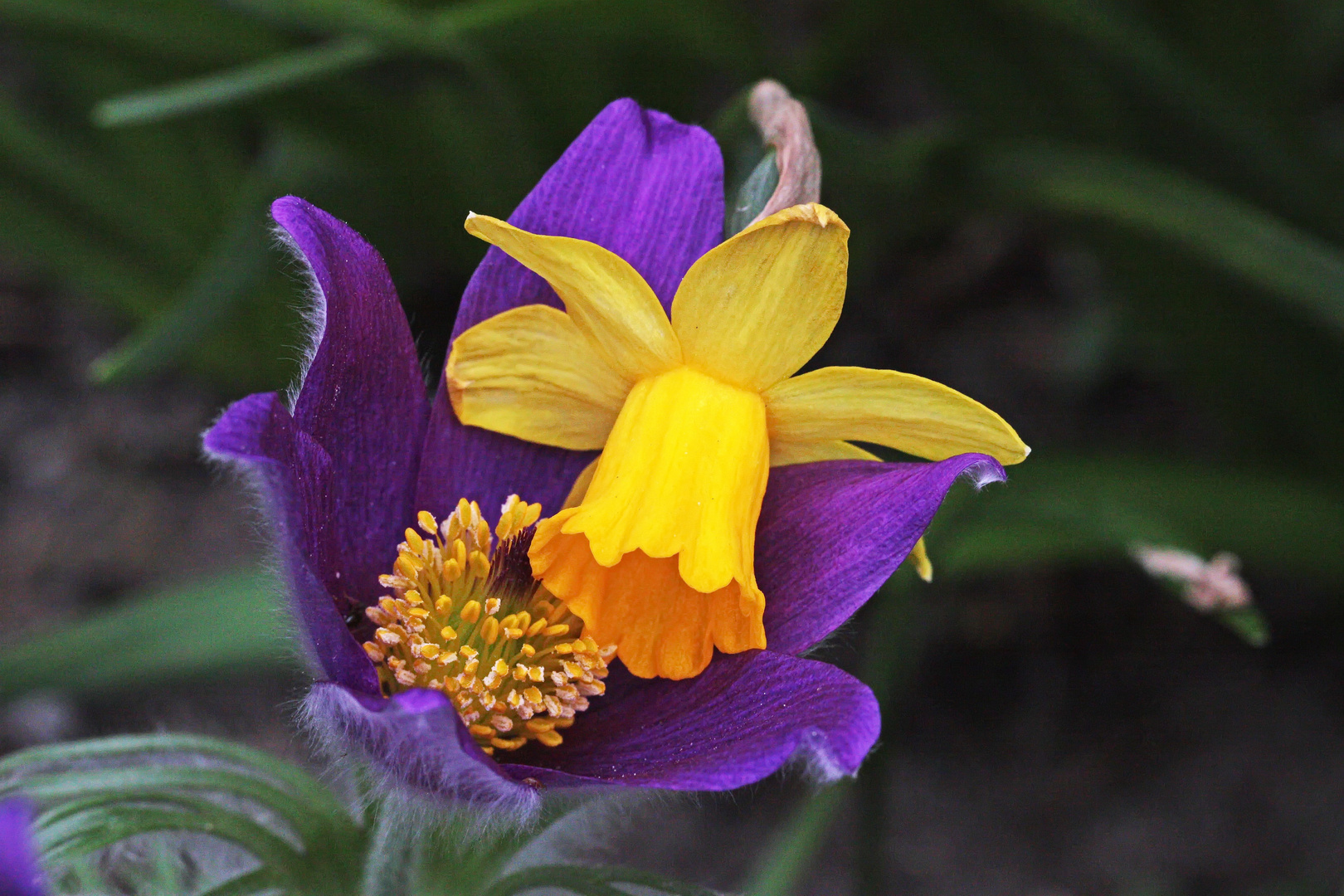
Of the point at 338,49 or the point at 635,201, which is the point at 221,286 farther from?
the point at 635,201

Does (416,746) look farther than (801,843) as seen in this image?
No

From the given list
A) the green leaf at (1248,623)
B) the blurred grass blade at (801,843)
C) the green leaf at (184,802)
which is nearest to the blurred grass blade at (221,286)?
the green leaf at (184,802)

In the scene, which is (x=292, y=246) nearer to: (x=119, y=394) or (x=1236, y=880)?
(x=119, y=394)

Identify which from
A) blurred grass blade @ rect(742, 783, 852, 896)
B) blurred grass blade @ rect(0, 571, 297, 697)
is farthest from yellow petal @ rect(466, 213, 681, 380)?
blurred grass blade @ rect(0, 571, 297, 697)

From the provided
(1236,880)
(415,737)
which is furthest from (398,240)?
(1236,880)

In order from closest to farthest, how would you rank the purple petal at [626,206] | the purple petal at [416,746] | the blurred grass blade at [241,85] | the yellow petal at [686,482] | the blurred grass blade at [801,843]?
the purple petal at [416,746]
the yellow petal at [686,482]
the purple petal at [626,206]
the blurred grass blade at [241,85]
the blurred grass blade at [801,843]

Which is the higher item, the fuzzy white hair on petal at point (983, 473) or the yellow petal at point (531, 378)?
the yellow petal at point (531, 378)

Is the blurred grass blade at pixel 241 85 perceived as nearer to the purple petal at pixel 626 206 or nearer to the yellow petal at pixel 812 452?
the purple petal at pixel 626 206

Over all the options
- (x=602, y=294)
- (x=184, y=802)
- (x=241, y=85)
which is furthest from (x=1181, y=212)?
(x=184, y=802)
